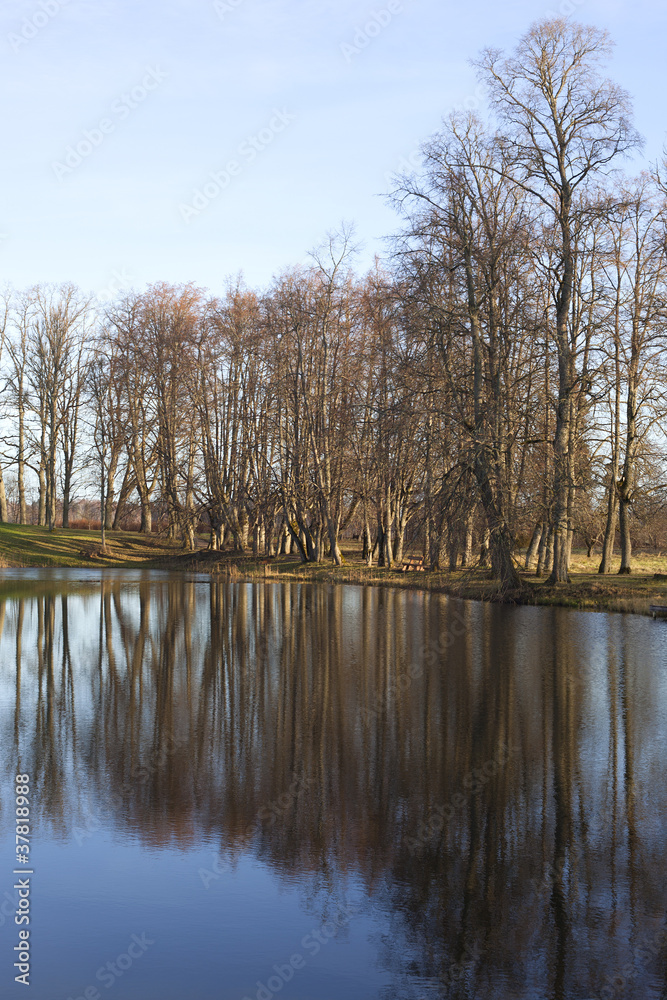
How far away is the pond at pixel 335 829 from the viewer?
5113mm

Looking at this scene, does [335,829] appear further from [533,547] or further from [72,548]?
[72,548]

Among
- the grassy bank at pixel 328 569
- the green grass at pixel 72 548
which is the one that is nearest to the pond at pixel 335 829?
the grassy bank at pixel 328 569

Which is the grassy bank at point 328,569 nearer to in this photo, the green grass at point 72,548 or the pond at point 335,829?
the green grass at point 72,548

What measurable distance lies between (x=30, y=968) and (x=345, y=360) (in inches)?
1573

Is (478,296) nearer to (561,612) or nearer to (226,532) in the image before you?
(561,612)

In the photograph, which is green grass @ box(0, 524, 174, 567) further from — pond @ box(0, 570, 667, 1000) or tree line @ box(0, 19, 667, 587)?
pond @ box(0, 570, 667, 1000)

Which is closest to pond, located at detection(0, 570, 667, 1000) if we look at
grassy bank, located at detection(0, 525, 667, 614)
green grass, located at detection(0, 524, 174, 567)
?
grassy bank, located at detection(0, 525, 667, 614)

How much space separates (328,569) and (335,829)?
34.7m

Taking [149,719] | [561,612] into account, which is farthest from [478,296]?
[149,719]

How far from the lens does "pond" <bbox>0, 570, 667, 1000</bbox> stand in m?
5.11

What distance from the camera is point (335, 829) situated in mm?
7074

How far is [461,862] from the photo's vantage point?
6473mm

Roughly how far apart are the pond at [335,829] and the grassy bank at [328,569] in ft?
38.7

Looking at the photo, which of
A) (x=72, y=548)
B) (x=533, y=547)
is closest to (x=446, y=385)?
(x=533, y=547)
